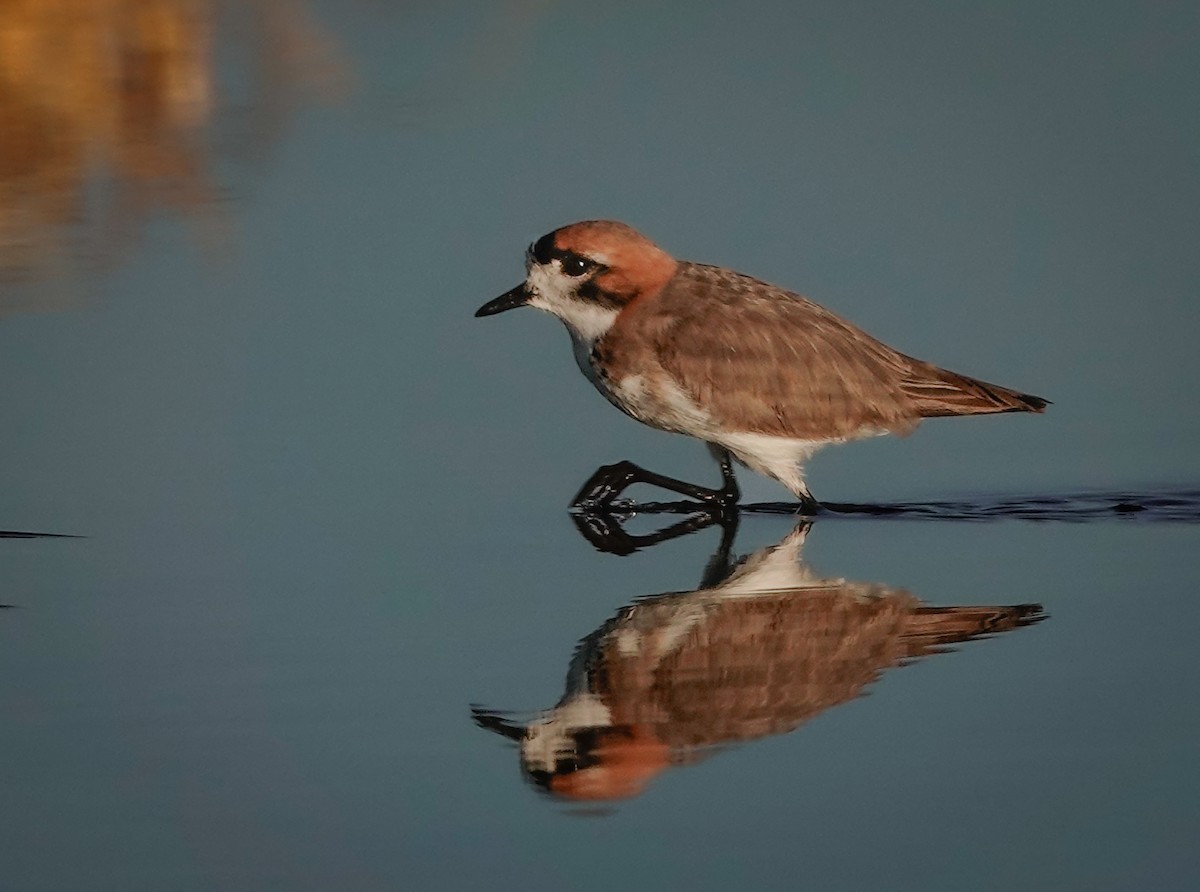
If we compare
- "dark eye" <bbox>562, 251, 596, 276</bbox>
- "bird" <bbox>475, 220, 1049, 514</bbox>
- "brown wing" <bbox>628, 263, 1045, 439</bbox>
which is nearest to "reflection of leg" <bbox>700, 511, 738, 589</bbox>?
"bird" <bbox>475, 220, 1049, 514</bbox>

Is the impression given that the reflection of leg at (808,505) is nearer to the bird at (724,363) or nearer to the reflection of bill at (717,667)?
A: the bird at (724,363)

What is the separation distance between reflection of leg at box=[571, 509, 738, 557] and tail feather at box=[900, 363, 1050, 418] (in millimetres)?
1122

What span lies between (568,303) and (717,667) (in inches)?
142

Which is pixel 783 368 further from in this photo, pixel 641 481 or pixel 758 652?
pixel 758 652

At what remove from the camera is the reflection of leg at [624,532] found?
26.1ft

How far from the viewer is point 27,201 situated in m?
11.7

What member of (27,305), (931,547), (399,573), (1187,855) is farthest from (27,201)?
(1187,855)

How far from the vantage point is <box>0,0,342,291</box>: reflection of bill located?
1153 centimetres

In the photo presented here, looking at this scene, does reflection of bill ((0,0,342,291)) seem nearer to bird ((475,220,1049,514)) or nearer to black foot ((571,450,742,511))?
bird ((475,220,1049,514))

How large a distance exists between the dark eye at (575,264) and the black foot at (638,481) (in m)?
0.95

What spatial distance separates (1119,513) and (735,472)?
1.97m

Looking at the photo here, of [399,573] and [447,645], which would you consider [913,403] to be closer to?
[399,573]

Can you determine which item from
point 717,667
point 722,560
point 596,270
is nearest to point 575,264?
point 596,270

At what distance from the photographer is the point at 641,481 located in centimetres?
889
